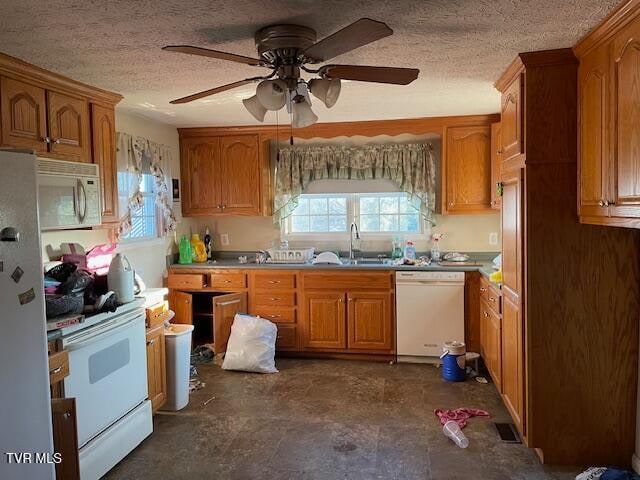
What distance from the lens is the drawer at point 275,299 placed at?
4.69 m

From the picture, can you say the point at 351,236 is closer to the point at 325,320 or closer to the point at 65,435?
the point at 325,320

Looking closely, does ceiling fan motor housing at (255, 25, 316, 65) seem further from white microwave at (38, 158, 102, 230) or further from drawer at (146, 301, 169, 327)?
drawer at (146, 301, 169, 327)

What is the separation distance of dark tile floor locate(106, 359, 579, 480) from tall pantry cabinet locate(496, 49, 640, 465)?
0.28m

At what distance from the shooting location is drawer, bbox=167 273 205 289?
15.7ft

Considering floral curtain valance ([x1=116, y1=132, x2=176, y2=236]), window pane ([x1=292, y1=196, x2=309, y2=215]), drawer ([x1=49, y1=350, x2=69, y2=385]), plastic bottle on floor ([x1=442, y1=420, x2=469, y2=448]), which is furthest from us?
window pane ([x1=292, y1=196, x2=309, y2=215])

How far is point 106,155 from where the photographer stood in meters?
3.42

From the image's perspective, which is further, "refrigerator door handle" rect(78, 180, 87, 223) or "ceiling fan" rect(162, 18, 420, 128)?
"refrigerator door handle" rect(78, 180, 87, 223)

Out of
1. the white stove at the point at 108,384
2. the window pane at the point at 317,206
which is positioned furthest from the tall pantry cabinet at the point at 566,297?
the window pane at the point at 317,206

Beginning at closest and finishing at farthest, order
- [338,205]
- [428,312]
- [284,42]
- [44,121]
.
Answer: [284,42]
[44,121]
[428,312]
[338,205]

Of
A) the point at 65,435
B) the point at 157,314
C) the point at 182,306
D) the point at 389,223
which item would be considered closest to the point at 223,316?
the point at 182,306

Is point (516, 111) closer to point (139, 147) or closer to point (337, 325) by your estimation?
point (337, 325)

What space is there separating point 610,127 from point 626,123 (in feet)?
0.49

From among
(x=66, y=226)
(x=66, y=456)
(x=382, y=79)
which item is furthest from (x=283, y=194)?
(x=66, y=456)

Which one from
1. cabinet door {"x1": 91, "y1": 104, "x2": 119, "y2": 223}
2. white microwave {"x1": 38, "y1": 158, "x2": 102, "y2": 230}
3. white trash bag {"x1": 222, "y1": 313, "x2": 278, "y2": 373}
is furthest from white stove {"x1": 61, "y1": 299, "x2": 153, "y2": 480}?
white trash bag {"x1": 222, "y1": 313, "x2": 278, "y2": 373}
